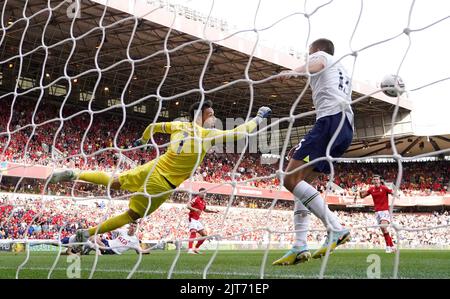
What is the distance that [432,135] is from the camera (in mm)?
31812

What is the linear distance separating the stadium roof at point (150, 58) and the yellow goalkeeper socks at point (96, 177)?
11.5 m

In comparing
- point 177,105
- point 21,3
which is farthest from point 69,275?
point 177,105

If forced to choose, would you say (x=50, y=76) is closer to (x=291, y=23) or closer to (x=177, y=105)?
(x=177, y=105)

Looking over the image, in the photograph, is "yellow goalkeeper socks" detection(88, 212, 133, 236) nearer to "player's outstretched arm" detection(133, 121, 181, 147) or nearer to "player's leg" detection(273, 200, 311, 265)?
"player's outstretched arm" detection(133, 121, 181, 147)

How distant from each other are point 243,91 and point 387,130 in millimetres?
10133

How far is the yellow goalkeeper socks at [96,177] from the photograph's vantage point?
5.19m

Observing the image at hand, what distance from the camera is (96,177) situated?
526cm

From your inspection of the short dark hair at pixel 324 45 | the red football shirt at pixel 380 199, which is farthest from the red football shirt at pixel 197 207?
the short dark hair at pixel 324 45

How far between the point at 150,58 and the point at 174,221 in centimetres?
685

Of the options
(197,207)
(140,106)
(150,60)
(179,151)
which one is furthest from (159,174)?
(140,106)

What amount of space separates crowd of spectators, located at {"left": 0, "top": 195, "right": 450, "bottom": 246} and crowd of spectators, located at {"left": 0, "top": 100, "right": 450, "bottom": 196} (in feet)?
4.78

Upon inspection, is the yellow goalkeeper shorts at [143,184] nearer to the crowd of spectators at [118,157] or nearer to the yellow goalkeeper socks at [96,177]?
the yellow goalkeeper socks at [96,177]

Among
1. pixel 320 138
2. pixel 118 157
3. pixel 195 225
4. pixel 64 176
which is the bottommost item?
pixel 195 225

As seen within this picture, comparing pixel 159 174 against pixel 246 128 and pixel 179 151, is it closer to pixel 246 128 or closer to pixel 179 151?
pixel 179 151
